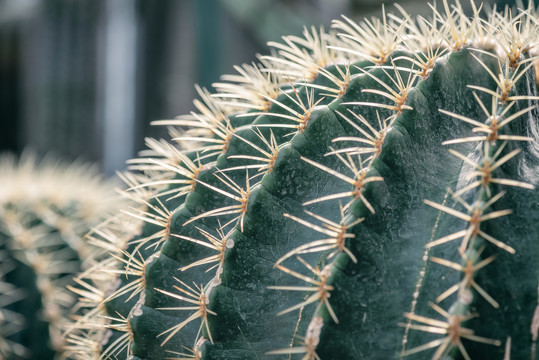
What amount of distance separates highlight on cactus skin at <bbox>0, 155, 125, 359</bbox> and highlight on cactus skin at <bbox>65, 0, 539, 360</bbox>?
0.78 m

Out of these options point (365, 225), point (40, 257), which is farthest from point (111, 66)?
point (365, 225)

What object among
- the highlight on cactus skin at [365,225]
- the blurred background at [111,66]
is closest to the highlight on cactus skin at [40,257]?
the highlight on cactus skin at [365,225]

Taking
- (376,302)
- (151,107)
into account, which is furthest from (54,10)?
(376,302)

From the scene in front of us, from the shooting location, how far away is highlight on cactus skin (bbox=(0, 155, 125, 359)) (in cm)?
210

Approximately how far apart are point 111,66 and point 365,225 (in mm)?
6820

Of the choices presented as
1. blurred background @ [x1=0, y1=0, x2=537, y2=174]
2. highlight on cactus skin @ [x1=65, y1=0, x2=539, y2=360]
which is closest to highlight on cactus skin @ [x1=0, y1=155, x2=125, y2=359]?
highlight on cactus skin @ [x1=65, y1=0, x2=539, y2=360]

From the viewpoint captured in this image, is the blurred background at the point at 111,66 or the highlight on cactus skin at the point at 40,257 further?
the blurred background at the point at 111,66

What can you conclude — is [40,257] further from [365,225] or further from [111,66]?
[111,66]

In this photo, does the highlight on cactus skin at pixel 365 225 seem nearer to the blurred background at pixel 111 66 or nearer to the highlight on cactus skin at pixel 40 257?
the highlight on cactus skin at pixel 40 257

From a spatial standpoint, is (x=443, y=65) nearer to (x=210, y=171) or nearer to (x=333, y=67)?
(x=333, y=67)

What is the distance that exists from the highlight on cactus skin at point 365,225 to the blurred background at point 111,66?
15.4ft

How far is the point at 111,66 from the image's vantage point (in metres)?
7.30

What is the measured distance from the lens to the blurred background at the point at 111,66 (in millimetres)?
6840

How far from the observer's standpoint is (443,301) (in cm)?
98
